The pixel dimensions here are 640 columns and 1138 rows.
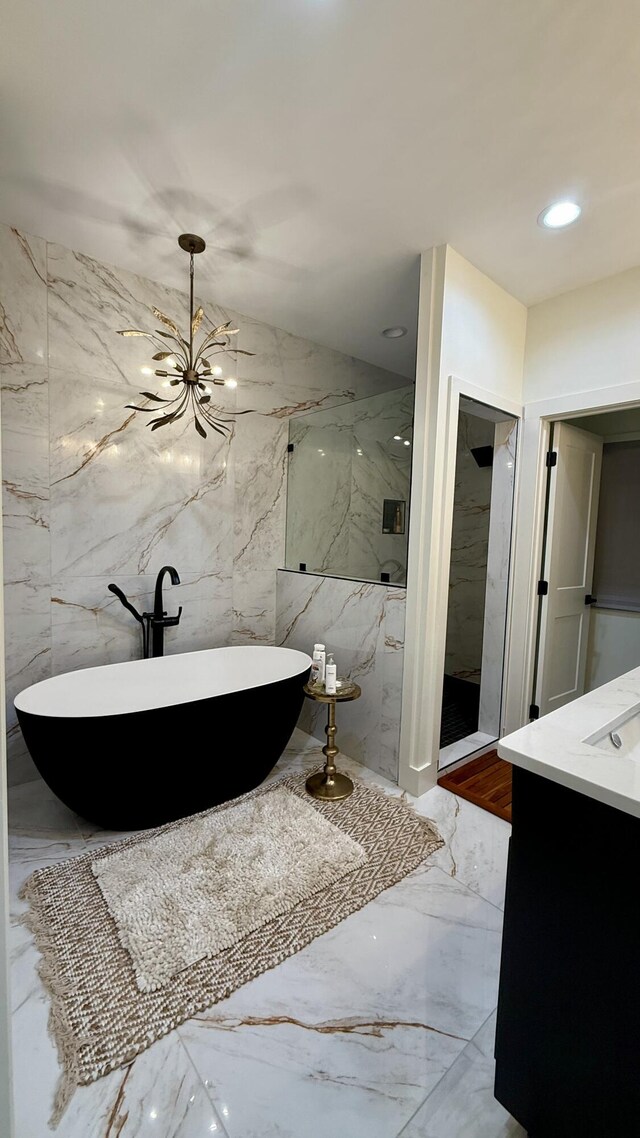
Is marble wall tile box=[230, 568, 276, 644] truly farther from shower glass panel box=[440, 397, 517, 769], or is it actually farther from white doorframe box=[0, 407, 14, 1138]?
white doorframe box=[0, 407, 14, 1138]

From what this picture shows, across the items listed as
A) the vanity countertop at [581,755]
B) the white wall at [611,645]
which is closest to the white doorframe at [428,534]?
the vanity countertop at [581,755]

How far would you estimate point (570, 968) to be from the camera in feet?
2.87

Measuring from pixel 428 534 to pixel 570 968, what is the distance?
1648mm

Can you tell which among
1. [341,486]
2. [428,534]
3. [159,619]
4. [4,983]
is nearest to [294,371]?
[341,486]

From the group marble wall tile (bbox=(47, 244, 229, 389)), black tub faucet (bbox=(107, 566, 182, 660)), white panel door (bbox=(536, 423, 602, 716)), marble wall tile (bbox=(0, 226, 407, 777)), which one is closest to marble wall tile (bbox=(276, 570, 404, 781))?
marble wall tile (bbox=(0, 226, 407, 777))

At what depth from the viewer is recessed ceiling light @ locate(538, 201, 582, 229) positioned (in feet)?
6.18

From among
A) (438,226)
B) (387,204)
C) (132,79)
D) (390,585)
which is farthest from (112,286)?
(390,585)

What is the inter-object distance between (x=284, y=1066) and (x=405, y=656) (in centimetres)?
151

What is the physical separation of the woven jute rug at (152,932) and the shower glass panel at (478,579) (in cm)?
83

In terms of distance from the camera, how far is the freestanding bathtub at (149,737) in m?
1.70

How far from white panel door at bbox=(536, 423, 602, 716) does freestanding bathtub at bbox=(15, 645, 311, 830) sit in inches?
63.1

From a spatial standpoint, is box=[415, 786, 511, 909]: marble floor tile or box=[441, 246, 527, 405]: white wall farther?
box=[441, 246, 527, 405]: white wall

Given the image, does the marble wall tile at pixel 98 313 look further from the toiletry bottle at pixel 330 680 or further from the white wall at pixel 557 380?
the white wall at pixel 557 380

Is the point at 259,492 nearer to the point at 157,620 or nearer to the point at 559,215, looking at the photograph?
the point at 157,620
